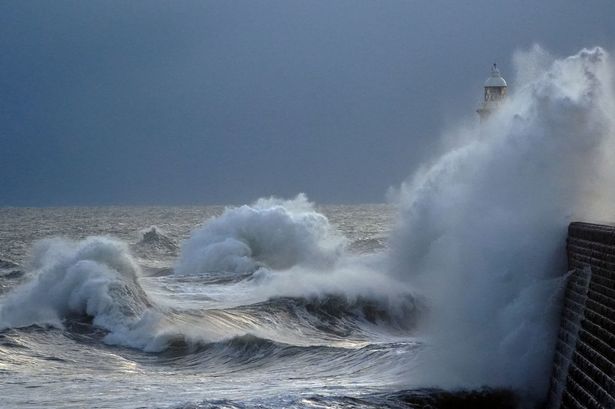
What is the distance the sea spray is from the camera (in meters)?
12.4

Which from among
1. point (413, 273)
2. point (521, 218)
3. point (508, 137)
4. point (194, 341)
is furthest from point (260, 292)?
point (521, 218)

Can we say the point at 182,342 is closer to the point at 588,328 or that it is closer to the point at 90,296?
the point at 90,296

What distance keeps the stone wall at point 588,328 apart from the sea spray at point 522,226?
649mm

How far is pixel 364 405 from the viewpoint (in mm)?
11781

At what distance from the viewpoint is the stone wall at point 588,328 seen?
30.3 ft

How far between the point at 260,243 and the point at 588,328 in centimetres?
2613

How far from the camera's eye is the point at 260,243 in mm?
35844

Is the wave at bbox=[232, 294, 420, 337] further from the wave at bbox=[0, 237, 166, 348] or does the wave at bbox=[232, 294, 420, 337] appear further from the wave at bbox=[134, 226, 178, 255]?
the wave at bbox=[134, 226, 178, 255]

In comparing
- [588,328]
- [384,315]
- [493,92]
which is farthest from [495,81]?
[588,328]

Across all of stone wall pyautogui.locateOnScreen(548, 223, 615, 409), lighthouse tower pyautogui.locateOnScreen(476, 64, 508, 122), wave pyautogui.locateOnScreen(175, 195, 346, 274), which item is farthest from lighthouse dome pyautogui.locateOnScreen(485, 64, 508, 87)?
stone wall pyautogui.locateOnScreen(548, 223, 615, 409)

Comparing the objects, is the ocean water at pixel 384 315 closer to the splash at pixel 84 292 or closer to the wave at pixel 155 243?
the splash at pixel 84 292

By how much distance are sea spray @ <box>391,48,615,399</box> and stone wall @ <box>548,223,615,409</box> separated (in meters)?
0.65

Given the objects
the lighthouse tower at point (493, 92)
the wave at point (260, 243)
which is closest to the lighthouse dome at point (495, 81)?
the lighthouse tower at point (493, 92)

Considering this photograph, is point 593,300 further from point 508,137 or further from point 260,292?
point 260,292
